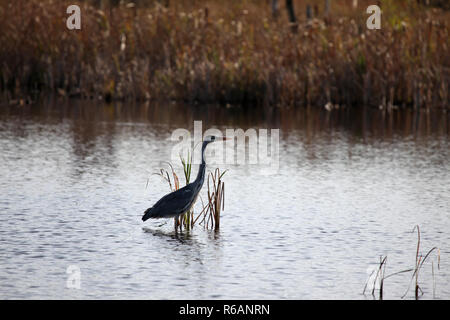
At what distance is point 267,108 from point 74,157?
7946 millimetres

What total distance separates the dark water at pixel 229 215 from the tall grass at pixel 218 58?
278 centimetres

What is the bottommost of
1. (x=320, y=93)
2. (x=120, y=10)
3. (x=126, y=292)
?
(x=126, y=292)

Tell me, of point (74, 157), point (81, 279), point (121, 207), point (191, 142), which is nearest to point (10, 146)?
point (74, 157)

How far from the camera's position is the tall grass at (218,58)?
21.4 m

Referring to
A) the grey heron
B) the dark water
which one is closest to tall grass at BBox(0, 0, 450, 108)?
the dark water

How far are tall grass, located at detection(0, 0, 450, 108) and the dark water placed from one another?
278cm

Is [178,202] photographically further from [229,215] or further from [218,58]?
[218,58]

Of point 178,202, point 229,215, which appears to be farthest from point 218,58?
point 178,202

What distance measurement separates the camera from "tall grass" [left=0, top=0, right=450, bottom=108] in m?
21.4

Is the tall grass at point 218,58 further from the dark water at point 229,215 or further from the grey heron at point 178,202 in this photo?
the grey heron at point 178,202

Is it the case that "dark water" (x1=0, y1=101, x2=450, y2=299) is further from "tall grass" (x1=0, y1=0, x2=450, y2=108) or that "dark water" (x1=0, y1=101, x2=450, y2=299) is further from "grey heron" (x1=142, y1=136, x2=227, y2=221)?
"tall grass" (x1=0, y1=0, x2=450, y2=108)

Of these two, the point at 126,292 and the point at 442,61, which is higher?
the point at 442,61

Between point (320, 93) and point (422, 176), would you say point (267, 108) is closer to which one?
point (320, 93)

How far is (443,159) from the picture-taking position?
1522 cm
